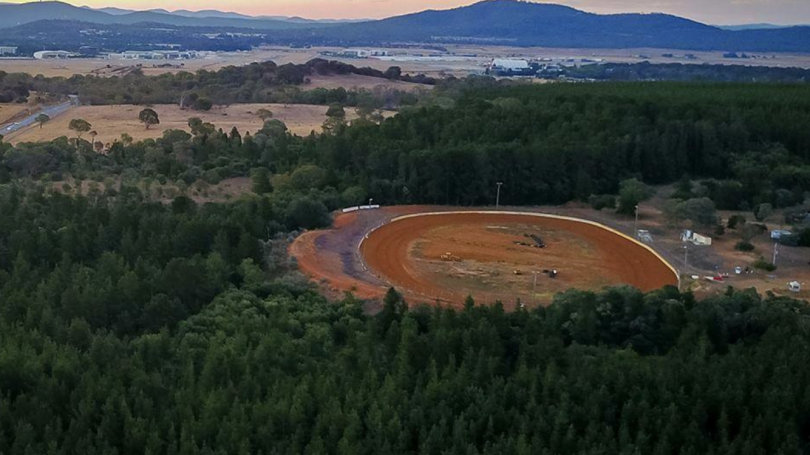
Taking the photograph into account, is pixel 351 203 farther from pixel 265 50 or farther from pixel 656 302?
pixel 265 50

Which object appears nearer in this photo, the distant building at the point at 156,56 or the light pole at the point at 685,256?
the light pole at the point at 685,256

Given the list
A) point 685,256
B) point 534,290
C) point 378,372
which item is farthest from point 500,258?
point 378,372

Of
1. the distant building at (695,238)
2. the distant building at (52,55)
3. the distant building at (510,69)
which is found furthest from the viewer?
the distant building at (52,55)

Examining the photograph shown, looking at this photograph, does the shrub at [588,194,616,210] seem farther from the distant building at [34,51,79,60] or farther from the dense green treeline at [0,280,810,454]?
the distant building at [34,51,79,60]

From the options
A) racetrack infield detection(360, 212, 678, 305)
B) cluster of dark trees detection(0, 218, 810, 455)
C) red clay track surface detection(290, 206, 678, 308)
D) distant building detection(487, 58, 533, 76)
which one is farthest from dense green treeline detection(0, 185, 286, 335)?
distant building detection(487, 58, 533, 76)

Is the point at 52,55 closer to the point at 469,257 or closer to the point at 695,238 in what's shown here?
the point at 469,257

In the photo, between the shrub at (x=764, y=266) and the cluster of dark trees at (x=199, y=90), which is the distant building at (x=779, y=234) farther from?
the cluster of dark trees at (x=199, y=90)

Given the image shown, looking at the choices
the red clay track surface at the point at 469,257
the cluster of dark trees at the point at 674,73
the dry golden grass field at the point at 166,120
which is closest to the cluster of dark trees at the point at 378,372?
the red clay track surface at the point at 469,257
